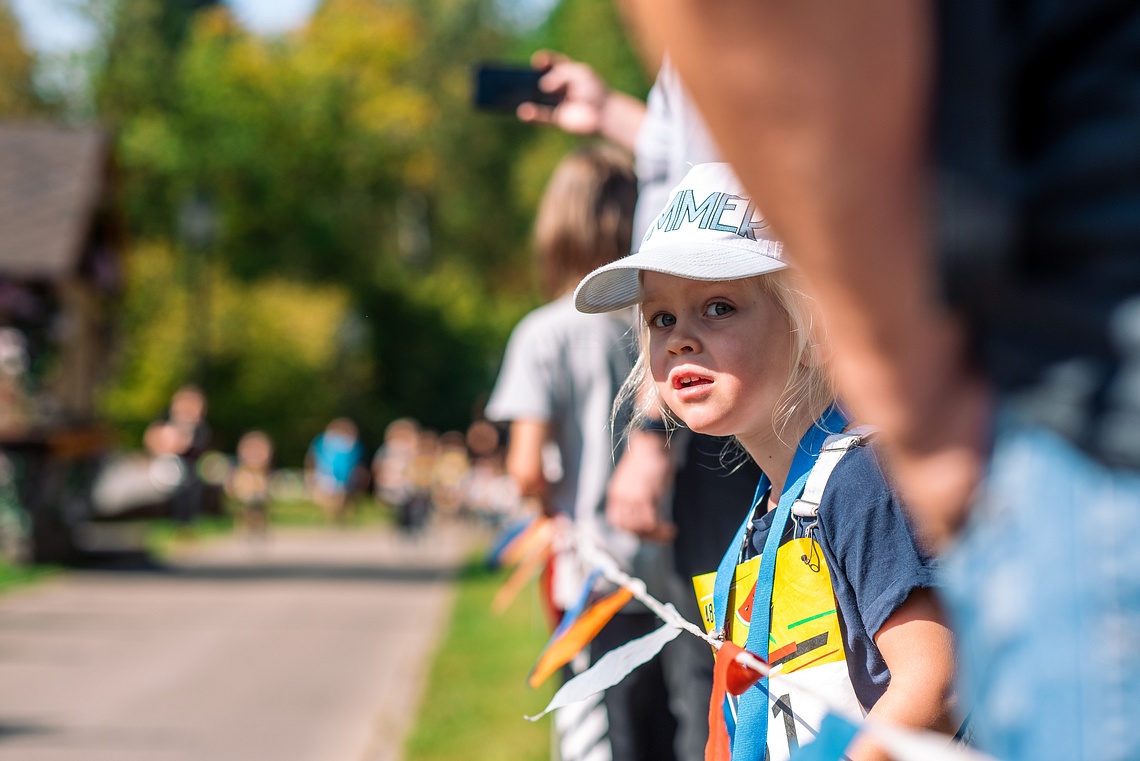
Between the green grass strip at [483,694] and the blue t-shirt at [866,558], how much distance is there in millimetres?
4253

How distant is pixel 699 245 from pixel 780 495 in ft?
1.31

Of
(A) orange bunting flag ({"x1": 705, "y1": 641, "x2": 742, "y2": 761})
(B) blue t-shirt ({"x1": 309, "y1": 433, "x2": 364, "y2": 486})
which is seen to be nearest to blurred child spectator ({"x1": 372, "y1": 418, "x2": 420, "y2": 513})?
(B) blue t-shirt ({"x1": 309, "y1": 433, "x2": 364, "y2": 486})

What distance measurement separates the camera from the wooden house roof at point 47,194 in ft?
57.1

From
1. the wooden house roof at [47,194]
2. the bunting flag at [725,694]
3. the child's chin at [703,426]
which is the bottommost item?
the bunting flag at [725,694]

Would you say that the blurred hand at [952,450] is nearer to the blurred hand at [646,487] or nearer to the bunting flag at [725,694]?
the bunting flag at [725,694]

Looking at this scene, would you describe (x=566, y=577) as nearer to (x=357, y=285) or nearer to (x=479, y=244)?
(x=357, y=285)

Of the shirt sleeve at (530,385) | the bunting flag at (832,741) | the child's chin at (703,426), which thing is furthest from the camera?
the shirt sleeve at (530,385)

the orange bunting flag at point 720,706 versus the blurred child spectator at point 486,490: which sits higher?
the orange bunting flag at point 720,706

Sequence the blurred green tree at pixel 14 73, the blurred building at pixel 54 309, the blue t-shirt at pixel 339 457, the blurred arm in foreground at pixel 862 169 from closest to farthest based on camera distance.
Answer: the blurred arm in foreground at pixel 862 169
the blurred building at pixel 54 309
the blue t-shirt at pixel 339 457
the blurred green tree at pixel 14 73

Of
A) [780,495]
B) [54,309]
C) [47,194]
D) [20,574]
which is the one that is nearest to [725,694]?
[780,495]

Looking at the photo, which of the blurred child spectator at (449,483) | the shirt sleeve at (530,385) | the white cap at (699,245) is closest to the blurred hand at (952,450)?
the white cap at (699,245)

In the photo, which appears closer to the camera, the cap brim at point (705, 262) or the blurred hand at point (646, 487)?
the cap brim at point (705, 262)

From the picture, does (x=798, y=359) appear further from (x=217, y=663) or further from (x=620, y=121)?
(x=217, y=663)

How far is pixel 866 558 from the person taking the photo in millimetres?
1845
